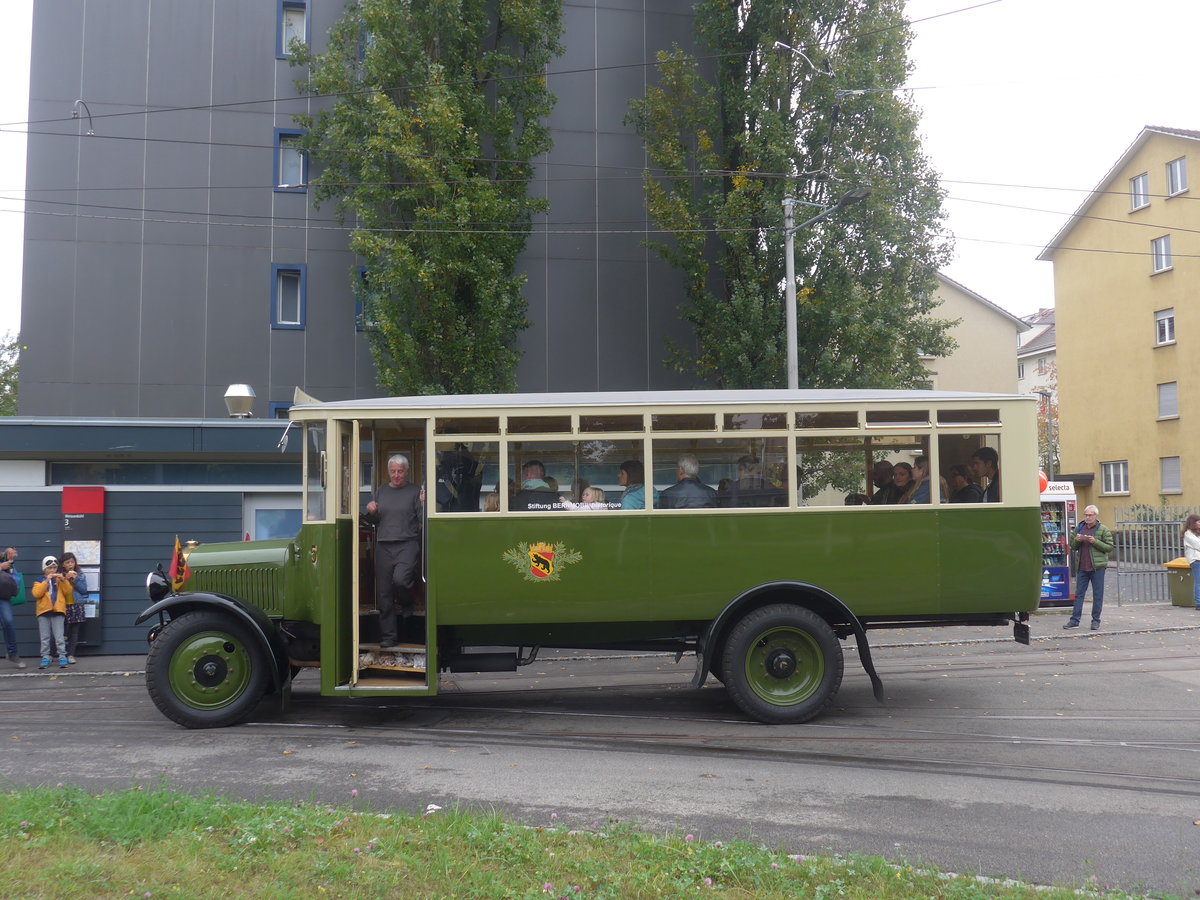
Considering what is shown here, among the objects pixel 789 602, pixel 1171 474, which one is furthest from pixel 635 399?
pixel 1171 474

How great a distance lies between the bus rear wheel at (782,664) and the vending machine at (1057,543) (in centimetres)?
973

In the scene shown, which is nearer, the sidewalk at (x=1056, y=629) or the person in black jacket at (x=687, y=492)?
the person in black jacket at (x=687, y=492)

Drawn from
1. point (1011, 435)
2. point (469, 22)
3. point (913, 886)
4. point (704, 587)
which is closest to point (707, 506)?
point (704, 587)

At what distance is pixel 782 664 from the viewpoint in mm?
8555

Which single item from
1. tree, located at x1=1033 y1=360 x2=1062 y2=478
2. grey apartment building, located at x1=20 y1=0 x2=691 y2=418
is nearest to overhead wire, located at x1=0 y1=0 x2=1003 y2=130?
grey apartment building, located at x1=20 y1=0 x2=691 y2=418

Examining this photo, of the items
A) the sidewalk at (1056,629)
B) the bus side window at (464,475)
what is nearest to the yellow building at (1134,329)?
the sidewalk at (1056,629)

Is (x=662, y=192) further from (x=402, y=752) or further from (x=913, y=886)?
(x=913, y=886)

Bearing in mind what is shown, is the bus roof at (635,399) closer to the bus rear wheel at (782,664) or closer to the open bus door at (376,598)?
the open bus door at (376,598)

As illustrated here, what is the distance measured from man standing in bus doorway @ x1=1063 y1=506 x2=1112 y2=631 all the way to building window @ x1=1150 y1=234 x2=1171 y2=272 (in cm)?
2138

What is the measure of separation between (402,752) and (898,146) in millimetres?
14192

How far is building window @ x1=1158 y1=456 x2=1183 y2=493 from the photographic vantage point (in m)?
31.9

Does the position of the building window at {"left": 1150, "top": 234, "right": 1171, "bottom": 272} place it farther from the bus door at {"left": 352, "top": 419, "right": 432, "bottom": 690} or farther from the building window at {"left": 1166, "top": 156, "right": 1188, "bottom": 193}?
the bus door at {"left": 352, "top": 419, "right": 432, "bottom": 690}

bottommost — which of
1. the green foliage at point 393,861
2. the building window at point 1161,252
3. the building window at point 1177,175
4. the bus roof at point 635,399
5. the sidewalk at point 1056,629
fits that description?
the sidewalk at point 1056,629

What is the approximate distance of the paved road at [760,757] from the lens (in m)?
5.52
